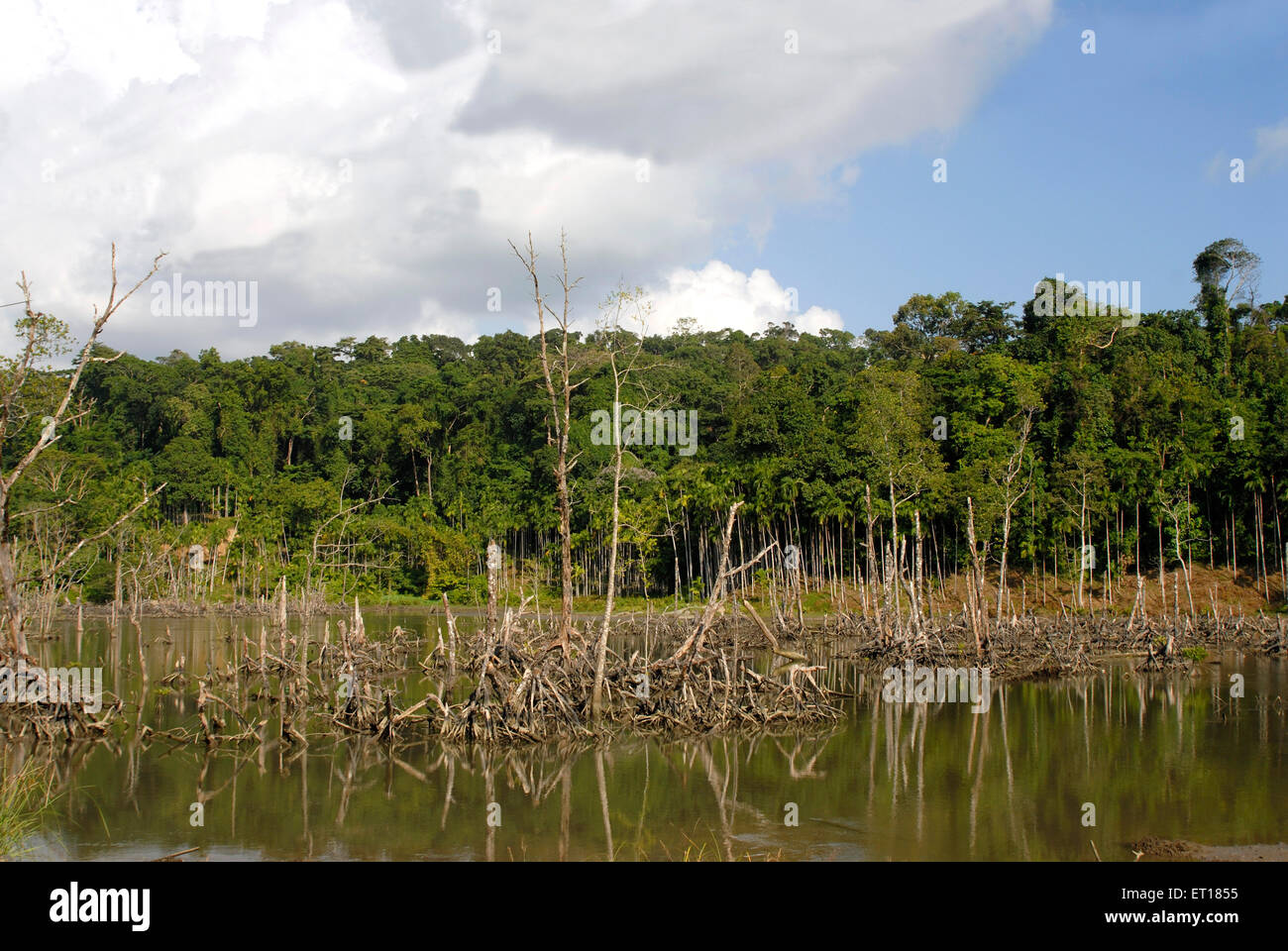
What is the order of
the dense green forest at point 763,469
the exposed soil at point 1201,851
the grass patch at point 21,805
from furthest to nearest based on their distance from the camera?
the dense green forest at point 763,469
the exposed soil at point 1201,851
the grass patch at point 21,805

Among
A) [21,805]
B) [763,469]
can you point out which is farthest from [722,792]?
[763,469]

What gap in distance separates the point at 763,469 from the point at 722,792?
29802 millimetres

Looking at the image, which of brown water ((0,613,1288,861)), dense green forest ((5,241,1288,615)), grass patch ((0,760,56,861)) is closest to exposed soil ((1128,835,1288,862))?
brown water ((0,613,1288,861))

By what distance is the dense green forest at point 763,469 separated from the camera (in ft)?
125

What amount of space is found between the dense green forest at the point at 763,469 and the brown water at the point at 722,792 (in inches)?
556

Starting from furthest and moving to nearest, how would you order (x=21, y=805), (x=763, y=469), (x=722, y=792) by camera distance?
(x=763, y=469)
(x=722, y=792)
(x=21, y=805)

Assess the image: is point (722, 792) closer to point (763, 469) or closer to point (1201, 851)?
point (1201, 851)

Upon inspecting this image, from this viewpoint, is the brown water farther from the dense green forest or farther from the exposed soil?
the dense green forest

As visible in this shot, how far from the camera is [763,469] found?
42125 mm

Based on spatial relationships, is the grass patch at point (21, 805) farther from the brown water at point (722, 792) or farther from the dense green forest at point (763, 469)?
the dense green forest at point (763, 469)

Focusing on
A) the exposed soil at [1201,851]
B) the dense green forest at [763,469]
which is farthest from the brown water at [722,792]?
the dense green forest at [763,469]

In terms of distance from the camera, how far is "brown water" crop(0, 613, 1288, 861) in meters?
10.8
